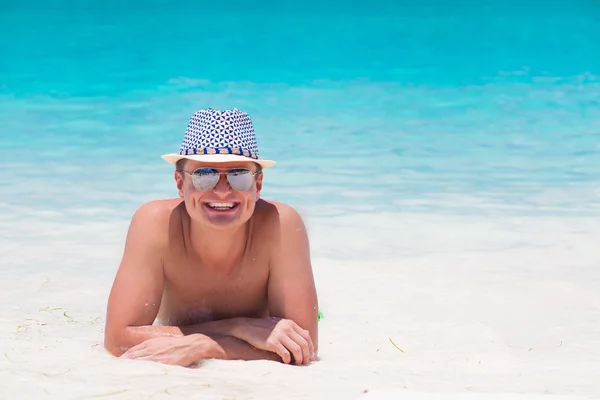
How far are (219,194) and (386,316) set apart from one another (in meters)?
1.66

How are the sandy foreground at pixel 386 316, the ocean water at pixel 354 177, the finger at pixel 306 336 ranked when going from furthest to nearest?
the ocean water at pixel 354 177 → the finger at pixel 306 336 → the sandy foreground at pixel 386 316

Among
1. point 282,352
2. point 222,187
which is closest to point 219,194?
point 222,187

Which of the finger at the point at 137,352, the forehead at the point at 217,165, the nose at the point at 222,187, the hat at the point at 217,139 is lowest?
the finger at the point at 137,352

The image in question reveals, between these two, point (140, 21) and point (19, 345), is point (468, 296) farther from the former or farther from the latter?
point (140, 21)

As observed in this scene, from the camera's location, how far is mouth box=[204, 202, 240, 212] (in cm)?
360

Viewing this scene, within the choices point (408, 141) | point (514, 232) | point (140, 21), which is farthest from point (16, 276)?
point (140, 21)

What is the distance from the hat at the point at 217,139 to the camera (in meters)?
3.59

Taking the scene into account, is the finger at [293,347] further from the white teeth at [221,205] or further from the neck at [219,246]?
the white teeth at [221,205]

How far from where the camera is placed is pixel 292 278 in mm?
3824

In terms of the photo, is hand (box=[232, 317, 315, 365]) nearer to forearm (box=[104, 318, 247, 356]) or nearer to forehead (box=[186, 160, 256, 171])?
forearm (box=[104, 318, 247, 356])

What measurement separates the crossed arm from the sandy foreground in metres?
0.10

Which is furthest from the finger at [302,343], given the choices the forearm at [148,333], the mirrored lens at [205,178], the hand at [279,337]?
the mirrored lens at [205,178]

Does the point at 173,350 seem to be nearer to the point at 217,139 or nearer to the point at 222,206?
the point at 222,206

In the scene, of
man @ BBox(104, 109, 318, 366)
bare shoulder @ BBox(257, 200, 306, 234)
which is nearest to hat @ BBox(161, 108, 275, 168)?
man @ BBox(104, 109, 318, 366)
